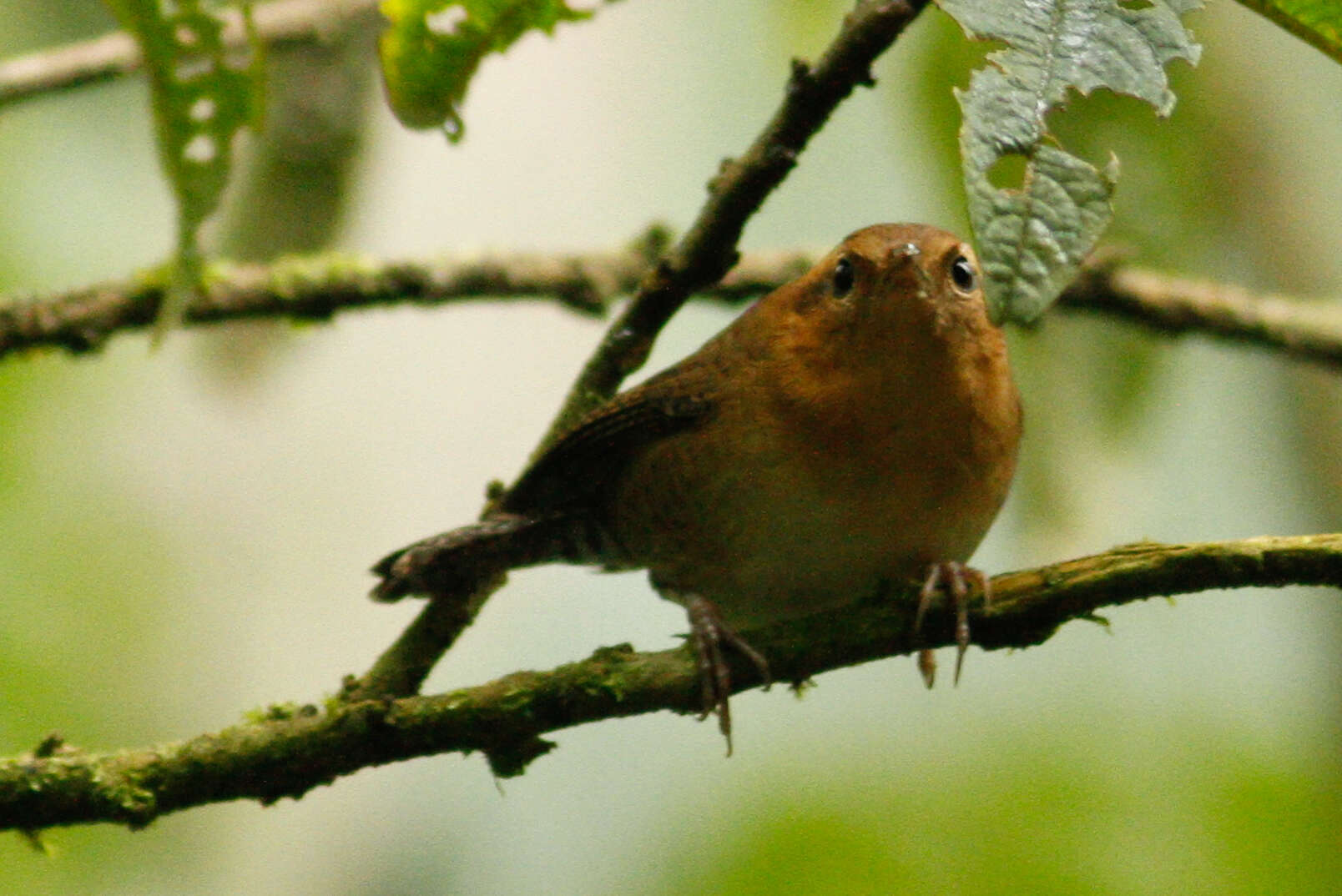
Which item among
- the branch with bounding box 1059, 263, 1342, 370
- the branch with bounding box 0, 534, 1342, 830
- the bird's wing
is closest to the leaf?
the branch with bounding box 0, 534, 1342, 830

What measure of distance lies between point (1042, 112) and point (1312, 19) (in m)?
0.43

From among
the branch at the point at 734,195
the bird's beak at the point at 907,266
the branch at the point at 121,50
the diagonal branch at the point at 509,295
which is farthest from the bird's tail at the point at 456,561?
the branch at the point at 121,50

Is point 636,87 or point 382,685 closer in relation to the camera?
point 382,685

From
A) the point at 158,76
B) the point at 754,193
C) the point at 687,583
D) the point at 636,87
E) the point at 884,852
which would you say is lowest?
the point at 884,852

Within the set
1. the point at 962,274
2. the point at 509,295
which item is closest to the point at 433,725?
the point at 962,274

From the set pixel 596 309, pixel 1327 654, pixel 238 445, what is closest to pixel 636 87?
pixel 238 445

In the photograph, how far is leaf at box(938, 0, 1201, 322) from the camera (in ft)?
4.68

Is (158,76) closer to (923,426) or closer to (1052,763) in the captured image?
(923,426)

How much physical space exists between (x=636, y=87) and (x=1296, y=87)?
3.49m

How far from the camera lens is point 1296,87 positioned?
6156mm

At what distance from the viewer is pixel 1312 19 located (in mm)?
1689

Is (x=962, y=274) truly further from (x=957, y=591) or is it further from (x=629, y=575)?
(x=629, y=575)

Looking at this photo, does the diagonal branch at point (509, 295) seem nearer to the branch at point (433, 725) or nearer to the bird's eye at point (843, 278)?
the bird's eye at point (843, 278)

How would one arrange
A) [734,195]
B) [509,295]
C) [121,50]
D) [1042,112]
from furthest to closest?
[509,295] < [121,50] < [734,195] < [1042,112]
